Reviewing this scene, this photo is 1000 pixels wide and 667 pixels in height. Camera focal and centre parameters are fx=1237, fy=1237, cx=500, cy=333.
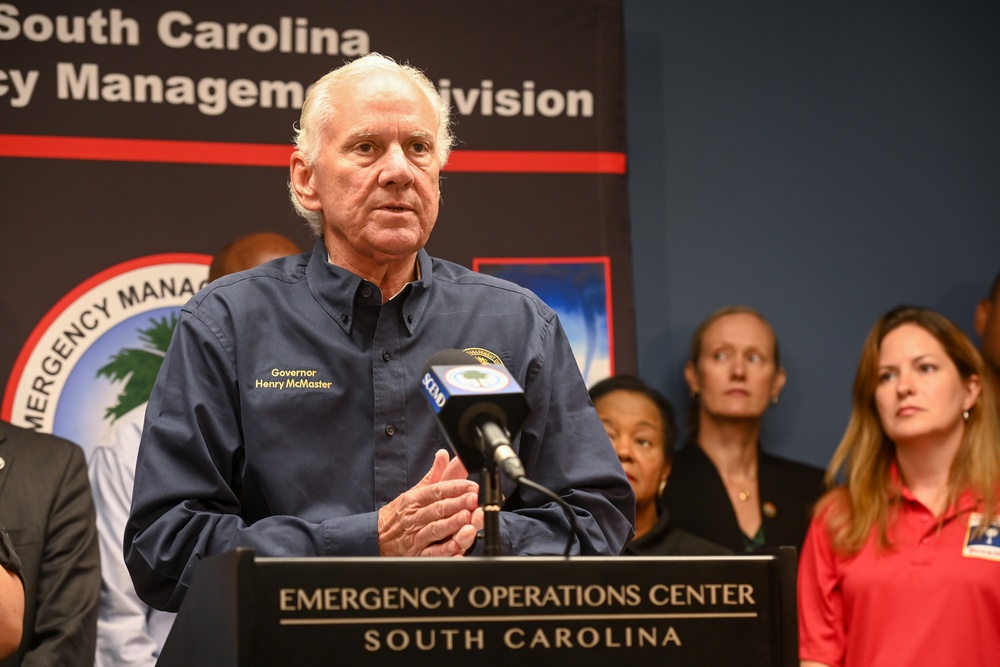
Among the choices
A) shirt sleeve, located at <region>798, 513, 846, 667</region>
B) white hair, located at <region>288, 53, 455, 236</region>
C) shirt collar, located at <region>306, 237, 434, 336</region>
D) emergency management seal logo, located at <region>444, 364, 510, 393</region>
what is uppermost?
white hair, located at <region>288, 53, 455, 236</region>

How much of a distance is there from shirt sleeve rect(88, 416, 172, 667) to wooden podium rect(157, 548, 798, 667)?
2212 mm

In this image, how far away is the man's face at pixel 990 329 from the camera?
441 cm

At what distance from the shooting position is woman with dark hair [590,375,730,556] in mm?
3848

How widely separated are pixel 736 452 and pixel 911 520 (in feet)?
2.52

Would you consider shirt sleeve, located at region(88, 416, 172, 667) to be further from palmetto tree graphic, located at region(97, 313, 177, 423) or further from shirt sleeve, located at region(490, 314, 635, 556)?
shirt sleeve, located at region(490, 314, 635, 556)

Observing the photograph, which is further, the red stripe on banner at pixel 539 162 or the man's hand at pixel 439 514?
the red stripe on banner at pixel 539 162

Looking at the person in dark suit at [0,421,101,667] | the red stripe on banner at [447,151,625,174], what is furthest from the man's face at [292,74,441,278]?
the red stripe on banner at [447,151,625,174]

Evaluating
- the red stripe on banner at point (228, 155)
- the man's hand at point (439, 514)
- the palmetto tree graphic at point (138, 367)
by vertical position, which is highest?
the red stripe on banner at point (228, 155)

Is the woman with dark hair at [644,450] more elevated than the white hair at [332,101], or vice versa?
the white hair at [332,101]

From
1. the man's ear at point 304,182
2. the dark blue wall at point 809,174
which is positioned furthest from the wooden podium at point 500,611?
the dark blue wall at point 809,174

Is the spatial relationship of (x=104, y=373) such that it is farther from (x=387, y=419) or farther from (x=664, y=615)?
(x=664, y=615)

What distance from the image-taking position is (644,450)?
4.00 metres

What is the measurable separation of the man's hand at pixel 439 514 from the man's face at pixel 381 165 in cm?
53

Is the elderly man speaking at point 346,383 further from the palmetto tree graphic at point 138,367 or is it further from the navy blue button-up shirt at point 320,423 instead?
the palmetto tree graphic at point 138,367
